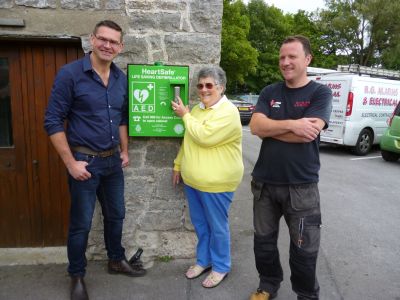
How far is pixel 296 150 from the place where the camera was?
102 inches

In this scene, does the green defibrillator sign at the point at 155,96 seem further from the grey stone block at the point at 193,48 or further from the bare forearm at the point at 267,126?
the bare forearm at the point at 267,126

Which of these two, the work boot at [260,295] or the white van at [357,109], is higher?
the white van at [357,109]

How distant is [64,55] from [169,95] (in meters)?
1.10

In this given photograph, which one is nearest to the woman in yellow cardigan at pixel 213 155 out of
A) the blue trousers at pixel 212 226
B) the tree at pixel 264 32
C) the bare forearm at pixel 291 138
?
the blue trousers at pixel 212 226

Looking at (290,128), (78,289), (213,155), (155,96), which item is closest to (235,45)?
(155,96)

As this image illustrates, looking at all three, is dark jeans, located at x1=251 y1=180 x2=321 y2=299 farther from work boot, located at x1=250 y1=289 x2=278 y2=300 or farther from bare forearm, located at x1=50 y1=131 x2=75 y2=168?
bare forearm, located at x1=50 y1=131 x2=75 y2=168

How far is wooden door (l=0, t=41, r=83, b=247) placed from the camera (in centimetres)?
342

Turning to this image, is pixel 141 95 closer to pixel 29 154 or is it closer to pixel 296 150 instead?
pixel 29 154

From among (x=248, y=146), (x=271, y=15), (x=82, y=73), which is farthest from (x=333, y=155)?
(x=271, y=15)

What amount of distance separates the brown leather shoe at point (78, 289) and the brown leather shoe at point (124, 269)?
38cm

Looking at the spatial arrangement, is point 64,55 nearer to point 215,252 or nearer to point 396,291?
point 215,252

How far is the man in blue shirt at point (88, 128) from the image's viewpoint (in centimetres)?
268

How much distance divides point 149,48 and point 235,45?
22149 mm

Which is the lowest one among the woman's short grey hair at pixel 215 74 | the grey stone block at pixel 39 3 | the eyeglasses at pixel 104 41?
A: the woman's short grey hair at pixel 215 74
